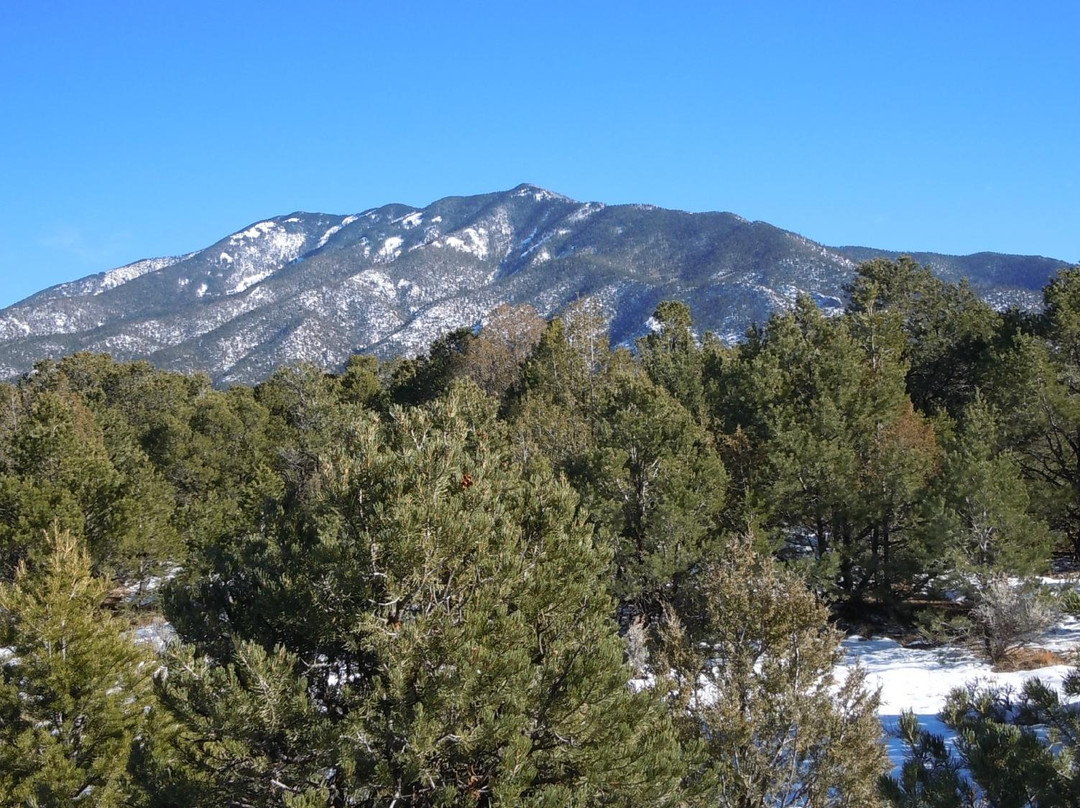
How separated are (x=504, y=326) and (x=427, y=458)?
42680mm

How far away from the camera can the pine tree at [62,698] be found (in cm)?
1173

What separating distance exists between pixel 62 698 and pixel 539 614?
818 centimetres

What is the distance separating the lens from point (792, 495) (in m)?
24.9

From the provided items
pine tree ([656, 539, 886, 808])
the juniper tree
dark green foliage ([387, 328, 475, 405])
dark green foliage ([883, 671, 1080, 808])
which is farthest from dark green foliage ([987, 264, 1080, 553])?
dark green foliage ([387, 328, 475, 405])

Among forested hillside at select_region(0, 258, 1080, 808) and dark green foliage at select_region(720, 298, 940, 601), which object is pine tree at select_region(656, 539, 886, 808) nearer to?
forested hillside at select_region(0, 258, 1080, 808)

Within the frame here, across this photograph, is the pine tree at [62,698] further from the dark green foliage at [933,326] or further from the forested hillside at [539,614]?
the dark green foliage at [933,326]

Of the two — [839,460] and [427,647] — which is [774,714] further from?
[839,460]

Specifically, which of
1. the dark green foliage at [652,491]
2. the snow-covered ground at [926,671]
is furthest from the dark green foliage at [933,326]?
the dark green foliage at [652,491]

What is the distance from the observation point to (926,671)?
69.0ft

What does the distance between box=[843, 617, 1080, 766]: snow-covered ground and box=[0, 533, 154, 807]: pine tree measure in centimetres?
1340

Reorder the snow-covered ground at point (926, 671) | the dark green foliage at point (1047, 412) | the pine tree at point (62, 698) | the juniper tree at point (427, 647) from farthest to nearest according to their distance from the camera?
the dark green foliage at point (1047, 412) → the snow-covered ground at point (926, 671) → the pine tree at point (62, 698) → the juniper tree at point (427, 647)

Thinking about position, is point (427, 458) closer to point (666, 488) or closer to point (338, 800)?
point (338, 800)

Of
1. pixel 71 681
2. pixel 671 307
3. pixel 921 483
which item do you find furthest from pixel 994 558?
pixel 671 307

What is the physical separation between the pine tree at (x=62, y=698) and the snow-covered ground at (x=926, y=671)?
13402 millimetres
